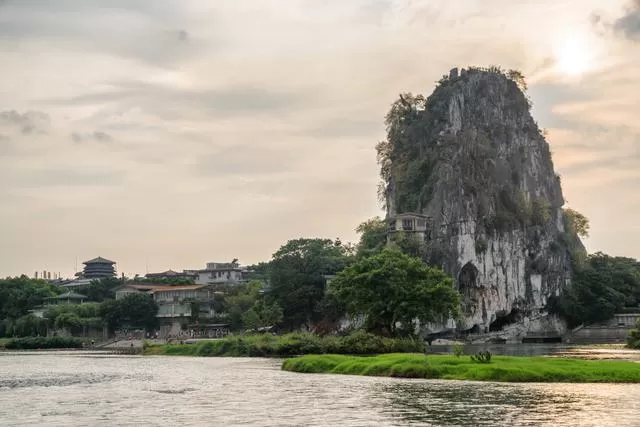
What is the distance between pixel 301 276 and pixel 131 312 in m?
33.2

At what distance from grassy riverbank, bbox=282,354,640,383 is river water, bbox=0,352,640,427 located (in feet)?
6.86

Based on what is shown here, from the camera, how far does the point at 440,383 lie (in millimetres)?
43188

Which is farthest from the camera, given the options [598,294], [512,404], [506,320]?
[506,320]

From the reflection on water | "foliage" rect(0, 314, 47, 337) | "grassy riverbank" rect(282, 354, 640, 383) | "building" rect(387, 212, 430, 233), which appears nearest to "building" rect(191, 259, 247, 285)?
"foliage" rect(0, 314, 47, 337)

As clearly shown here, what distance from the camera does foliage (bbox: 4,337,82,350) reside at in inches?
5079

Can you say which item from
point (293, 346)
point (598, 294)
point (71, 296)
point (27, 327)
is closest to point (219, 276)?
point (71, 296)

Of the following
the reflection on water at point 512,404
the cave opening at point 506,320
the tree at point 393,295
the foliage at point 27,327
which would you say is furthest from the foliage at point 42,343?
the reflection on water at point 512,404

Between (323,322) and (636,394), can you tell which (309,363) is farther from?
(323,322)

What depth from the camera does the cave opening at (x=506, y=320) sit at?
129 meters

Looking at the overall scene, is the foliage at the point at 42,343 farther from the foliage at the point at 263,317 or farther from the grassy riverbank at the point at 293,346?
the grassy riverbank at the point at 293,346

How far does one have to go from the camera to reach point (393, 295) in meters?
80.4

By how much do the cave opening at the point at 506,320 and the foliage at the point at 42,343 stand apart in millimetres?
62517

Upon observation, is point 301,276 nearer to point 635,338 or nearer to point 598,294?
point 598,294

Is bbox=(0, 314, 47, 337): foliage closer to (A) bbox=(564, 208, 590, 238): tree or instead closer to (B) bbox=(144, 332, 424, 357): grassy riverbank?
(B) bbox=(144, 332, 424, 357): grassy riverbank
